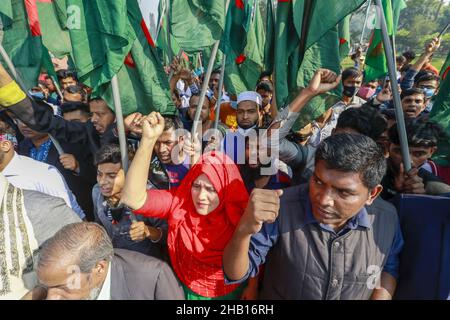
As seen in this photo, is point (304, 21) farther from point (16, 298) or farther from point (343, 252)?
point (16, 298)

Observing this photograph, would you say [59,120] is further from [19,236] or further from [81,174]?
[19,236]

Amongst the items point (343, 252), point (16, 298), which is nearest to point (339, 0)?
point (343, 252)

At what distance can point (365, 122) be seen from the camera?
204 centimetres

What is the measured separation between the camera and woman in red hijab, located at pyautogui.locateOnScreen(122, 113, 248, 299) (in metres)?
1.61

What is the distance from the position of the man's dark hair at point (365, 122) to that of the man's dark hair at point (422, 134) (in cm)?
9

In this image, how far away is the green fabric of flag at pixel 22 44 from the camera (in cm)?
269

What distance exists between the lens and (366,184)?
1.31m

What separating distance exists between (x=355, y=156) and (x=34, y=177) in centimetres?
172

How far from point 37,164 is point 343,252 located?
1.77m

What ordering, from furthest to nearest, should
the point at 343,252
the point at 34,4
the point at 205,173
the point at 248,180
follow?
the point at 34,4 → the point at 248,180 → the point at 205,173 → the point at 343,252

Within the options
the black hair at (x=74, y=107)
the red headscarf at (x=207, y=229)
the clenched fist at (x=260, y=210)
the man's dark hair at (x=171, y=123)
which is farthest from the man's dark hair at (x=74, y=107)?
the clenched fist at (x=260, y=210)

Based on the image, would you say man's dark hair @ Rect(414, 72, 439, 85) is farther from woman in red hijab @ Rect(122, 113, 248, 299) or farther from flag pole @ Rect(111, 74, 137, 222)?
flag pole @ Rect(111, 74, 137, 222)

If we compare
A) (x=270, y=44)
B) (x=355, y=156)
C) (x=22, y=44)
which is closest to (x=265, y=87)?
(x=270, y=44)

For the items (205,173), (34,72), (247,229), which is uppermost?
(34,72)
